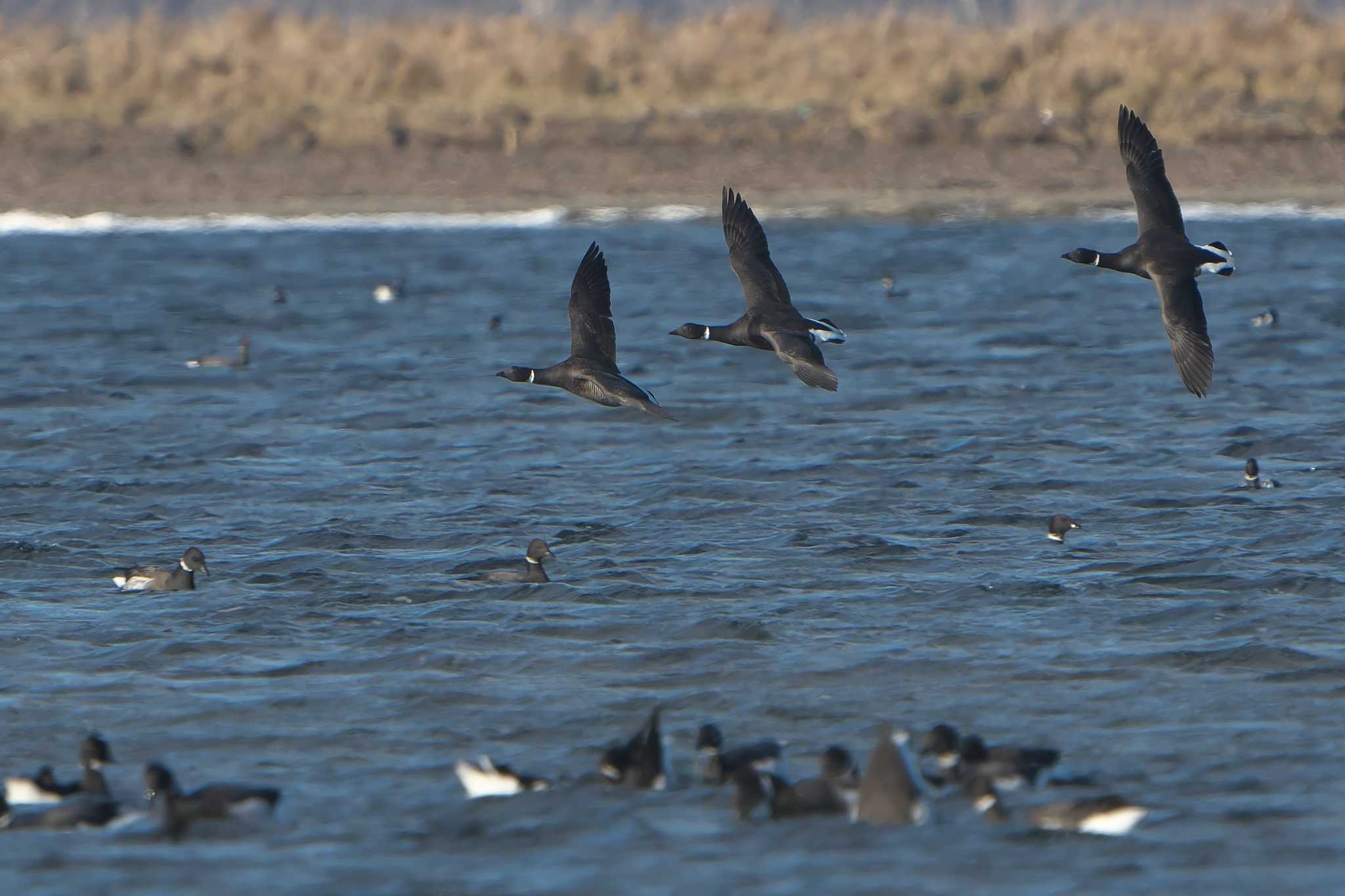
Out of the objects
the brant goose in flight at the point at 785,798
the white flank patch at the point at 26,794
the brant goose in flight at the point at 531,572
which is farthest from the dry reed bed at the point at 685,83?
the brant goose in flight at the point at 785,798

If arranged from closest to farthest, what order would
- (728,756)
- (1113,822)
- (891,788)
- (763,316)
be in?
(1113,822)
(891,788)
(728,756)
(763,316)

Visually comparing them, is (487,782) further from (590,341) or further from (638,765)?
(590,341)

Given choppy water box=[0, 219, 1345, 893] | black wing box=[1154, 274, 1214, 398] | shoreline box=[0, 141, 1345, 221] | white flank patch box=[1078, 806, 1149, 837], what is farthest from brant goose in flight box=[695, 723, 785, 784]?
shoreline box=[0, 141, 1345, 221]

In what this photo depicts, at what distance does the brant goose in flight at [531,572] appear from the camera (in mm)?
17109

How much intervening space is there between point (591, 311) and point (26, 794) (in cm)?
535

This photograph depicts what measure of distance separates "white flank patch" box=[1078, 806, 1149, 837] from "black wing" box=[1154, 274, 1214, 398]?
149 inches

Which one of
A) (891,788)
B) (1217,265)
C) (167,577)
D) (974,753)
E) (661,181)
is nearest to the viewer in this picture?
(891,788)

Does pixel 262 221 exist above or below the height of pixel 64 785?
above

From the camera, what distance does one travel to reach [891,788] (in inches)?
439

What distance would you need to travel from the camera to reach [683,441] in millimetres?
24125

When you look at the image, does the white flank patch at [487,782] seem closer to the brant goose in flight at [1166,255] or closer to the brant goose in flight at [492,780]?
the brant goose in flight at [492,780]

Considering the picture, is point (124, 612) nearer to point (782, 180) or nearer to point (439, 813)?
point (439, 813)

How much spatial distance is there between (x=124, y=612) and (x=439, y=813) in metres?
5.68

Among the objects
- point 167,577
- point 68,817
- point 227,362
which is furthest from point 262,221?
point 68,817
